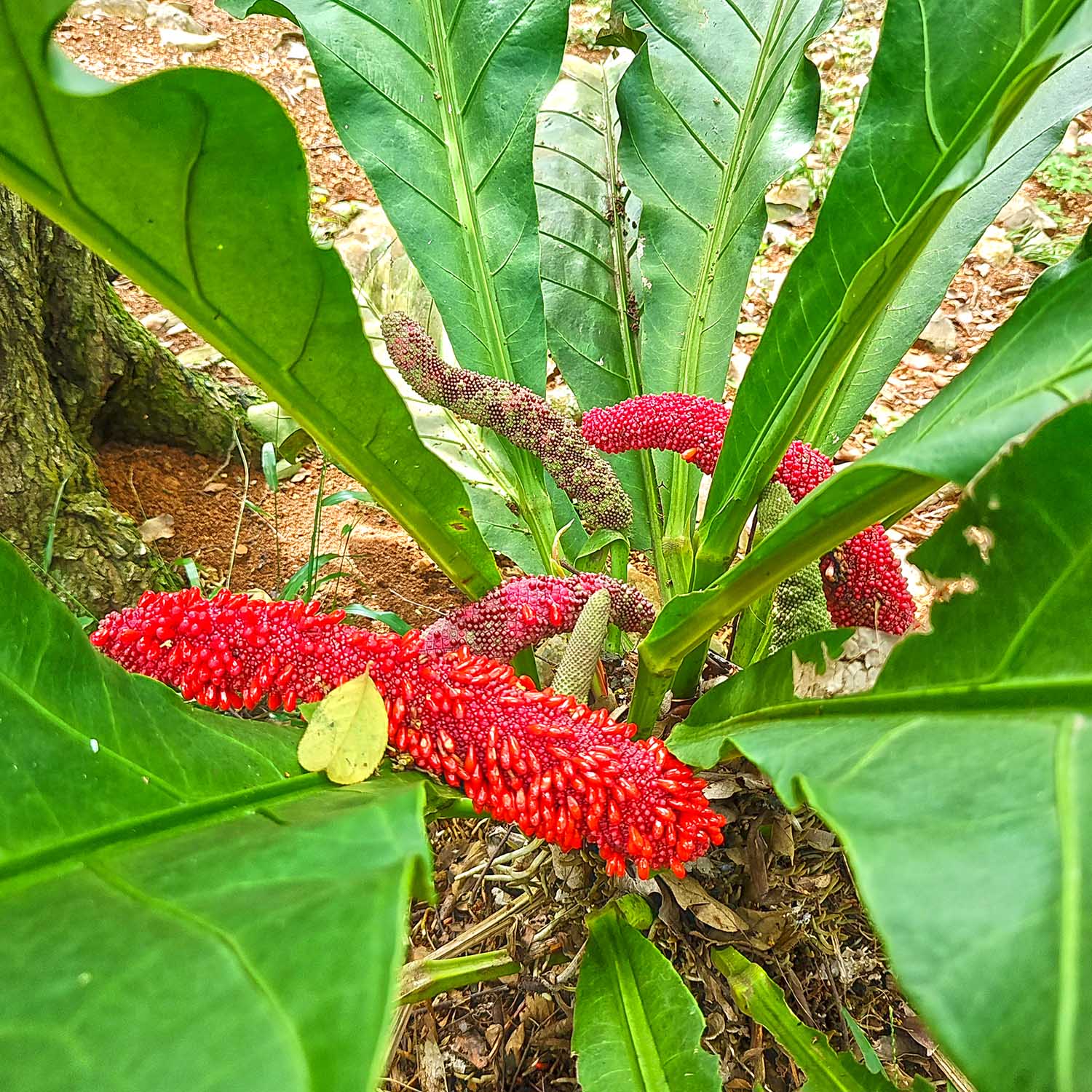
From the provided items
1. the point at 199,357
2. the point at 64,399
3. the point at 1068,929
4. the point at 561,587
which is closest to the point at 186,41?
the point at 199,357

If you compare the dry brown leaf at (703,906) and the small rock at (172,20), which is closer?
the dry brown leaf at (703,906)

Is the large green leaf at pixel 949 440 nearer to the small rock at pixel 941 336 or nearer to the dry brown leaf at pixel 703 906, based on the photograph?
the dry brown leaf at pixel 703 906

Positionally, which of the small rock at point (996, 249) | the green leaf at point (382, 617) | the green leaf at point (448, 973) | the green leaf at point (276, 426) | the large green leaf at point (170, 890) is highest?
the small rock at point (996, 249)

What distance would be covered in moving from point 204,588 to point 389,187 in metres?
0.68

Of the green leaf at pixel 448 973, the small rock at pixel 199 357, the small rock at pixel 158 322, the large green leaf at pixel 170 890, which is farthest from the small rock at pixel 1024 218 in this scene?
the large green leaf at pixel 170 890

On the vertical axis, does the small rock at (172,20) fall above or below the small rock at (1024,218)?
above

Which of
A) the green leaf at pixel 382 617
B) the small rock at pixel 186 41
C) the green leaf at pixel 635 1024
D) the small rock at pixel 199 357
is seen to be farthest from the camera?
the small rock at pixel 186 41

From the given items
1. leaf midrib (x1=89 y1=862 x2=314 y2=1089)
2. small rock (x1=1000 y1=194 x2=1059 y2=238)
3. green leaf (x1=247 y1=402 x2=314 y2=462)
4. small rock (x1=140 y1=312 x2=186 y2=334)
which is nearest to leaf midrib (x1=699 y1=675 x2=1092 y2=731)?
leaf midrib (x1=89 y1=862 x2=314 y2=1089)

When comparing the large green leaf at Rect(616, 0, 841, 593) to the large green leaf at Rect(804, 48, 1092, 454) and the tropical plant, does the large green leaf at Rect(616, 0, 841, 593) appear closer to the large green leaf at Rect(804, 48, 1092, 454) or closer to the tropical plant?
the tropical plant

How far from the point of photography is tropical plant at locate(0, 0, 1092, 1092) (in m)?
0.30

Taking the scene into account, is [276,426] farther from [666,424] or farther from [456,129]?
[666,424]

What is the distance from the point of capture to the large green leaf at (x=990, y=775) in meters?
0.28

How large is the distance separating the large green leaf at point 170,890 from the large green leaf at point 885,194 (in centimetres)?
41

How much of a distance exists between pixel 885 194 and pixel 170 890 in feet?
2.04
